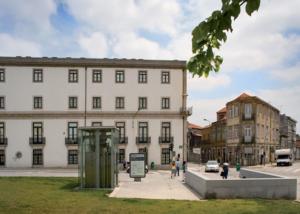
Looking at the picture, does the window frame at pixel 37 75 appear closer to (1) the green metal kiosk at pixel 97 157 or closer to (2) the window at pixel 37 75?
(2) the window at pixel 37 75

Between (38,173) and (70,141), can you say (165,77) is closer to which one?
(70,141)

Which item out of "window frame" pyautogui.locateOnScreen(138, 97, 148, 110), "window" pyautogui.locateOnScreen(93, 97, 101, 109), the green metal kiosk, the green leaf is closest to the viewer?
the green leaf

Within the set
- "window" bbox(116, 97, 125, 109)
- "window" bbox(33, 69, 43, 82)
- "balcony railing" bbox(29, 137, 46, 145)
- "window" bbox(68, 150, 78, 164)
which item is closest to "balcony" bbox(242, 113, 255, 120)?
"window" bbox(116, 97, 125, 109)

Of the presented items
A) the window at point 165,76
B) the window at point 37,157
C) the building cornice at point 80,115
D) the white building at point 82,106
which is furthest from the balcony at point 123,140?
the window at point 37,157

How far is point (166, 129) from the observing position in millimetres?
59031

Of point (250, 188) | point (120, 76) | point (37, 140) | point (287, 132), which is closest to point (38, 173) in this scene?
point (37, 140)

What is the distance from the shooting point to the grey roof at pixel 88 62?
57625 mm

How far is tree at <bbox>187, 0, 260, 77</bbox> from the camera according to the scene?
165 inches

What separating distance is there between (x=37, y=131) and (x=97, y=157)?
108 ft

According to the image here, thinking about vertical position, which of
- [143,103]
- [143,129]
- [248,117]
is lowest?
[143,129]

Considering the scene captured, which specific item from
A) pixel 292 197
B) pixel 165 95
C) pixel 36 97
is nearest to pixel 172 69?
pixel 165 95

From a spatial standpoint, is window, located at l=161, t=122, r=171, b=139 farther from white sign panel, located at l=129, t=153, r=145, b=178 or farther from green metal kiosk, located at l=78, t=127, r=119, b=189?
green metal kiosk, located at l=78, t=127, r=119, b=189

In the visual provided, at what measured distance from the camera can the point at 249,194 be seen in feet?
72.1

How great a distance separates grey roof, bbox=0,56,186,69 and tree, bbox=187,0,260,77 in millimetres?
54340
